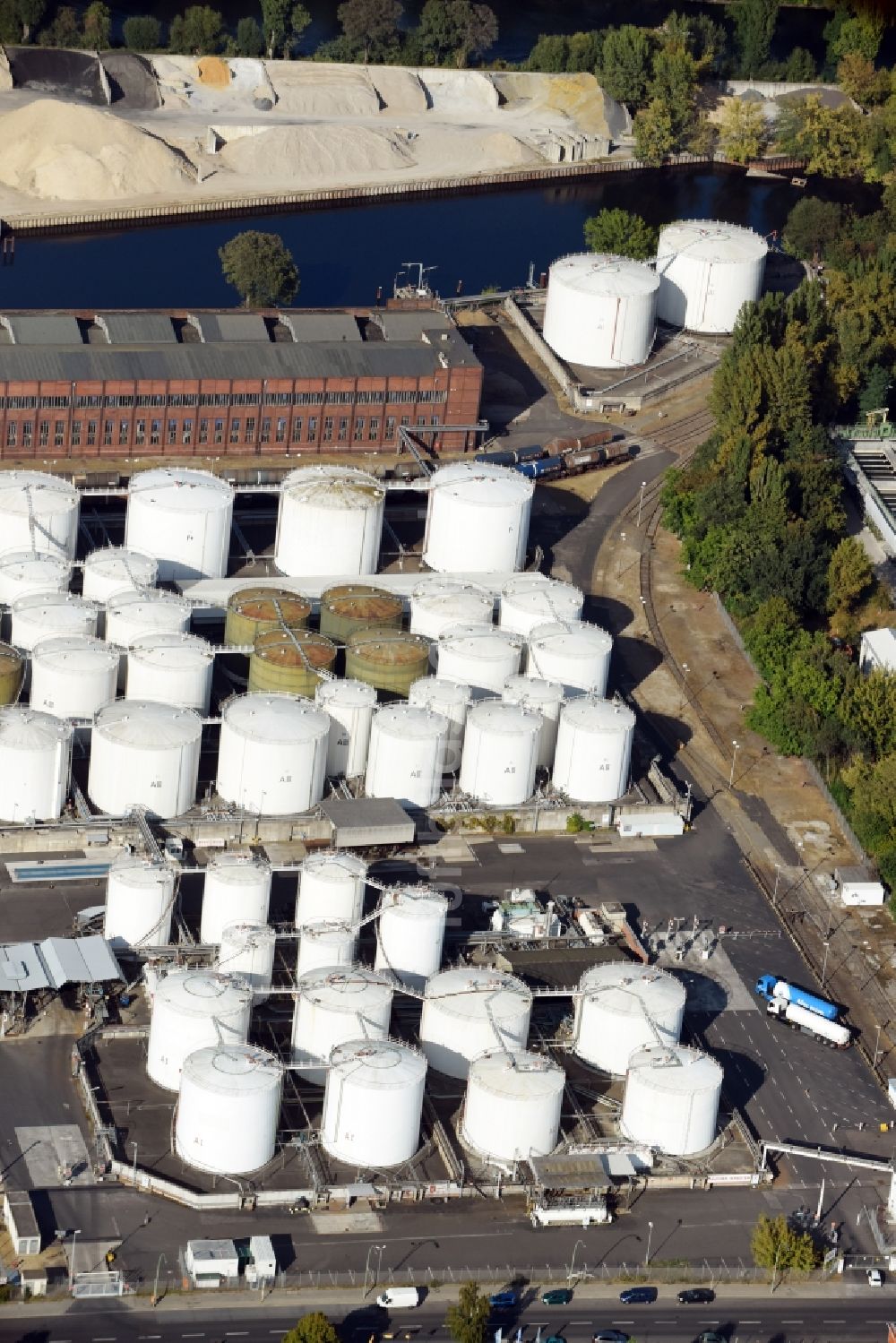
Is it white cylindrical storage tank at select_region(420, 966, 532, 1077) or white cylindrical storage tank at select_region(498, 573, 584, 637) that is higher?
white cylindrical storage tank at select_region(498, 573, 584, 637)

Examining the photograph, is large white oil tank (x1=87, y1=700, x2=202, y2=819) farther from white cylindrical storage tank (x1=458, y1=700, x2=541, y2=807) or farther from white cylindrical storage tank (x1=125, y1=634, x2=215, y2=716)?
white cylindrical storage tank (x1=458, y1=700, x2=541, y2=807)

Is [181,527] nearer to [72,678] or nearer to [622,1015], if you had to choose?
[72,678]

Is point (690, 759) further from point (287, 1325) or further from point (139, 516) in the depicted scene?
point (287, 1325)

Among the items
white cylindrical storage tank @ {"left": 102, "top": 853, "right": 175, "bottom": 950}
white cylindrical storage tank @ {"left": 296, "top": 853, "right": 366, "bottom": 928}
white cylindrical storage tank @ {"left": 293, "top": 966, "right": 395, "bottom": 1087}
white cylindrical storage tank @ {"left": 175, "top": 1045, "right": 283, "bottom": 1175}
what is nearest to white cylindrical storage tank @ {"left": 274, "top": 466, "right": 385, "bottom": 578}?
white cylindrical storage tank @ {"left": 296, "top": 853, "right": 366, "bottom": 928}

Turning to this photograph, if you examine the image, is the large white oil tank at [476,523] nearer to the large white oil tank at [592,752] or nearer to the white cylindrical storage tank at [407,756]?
the large white oil tank at [592,752]

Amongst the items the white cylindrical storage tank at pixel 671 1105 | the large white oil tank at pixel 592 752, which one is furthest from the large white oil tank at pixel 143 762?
the white cylindrical storage tank at pixel 671 1105

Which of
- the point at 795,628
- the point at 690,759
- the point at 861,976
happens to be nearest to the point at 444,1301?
the point at 861,976
